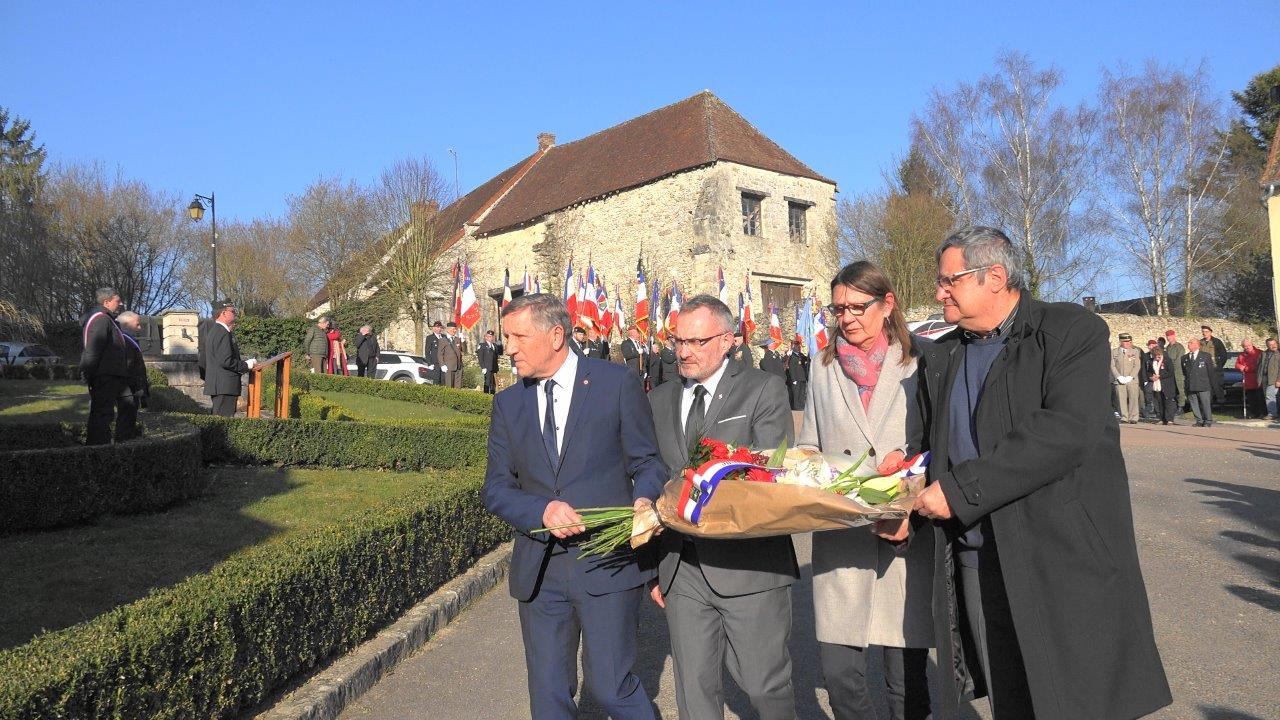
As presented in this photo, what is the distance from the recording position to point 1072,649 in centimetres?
A: 261

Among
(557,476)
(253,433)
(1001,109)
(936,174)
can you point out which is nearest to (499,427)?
(557,476)

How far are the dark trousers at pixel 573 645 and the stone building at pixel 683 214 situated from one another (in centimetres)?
2736

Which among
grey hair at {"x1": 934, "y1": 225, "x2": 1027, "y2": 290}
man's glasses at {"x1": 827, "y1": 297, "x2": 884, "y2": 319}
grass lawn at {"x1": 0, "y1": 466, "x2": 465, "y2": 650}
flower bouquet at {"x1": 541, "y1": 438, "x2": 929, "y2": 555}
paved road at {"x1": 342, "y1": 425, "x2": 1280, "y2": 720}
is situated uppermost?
grey hair at {"x1": 934, "y1": 225, "x2": 1027, "y2": 290}

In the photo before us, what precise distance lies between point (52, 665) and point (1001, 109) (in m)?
39.1

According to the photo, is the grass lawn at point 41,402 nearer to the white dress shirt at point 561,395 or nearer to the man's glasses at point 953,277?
the white dress shirt at point 561,395

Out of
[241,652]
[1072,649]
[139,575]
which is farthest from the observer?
[139,575]

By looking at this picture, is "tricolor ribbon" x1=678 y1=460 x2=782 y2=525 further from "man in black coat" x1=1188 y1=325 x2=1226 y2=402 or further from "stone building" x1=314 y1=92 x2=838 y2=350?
"stone building" x1=314 y1=92 x2=838 y2=350

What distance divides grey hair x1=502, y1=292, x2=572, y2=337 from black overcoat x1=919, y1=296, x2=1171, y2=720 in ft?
5.35

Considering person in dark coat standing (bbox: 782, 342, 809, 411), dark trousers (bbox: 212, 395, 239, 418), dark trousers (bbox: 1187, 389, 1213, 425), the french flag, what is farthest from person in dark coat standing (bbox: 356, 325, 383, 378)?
dark trousers (bbox: 1187, 389, 1213, 425)

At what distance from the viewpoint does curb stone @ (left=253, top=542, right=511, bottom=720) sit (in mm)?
4344

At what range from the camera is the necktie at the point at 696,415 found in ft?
12.6

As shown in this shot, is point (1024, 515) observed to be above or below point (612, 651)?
above

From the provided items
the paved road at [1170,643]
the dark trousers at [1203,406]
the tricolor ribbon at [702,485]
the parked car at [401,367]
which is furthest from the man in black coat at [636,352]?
the tricolor ribbon at [702,485]

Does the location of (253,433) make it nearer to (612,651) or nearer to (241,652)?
(241,652)
